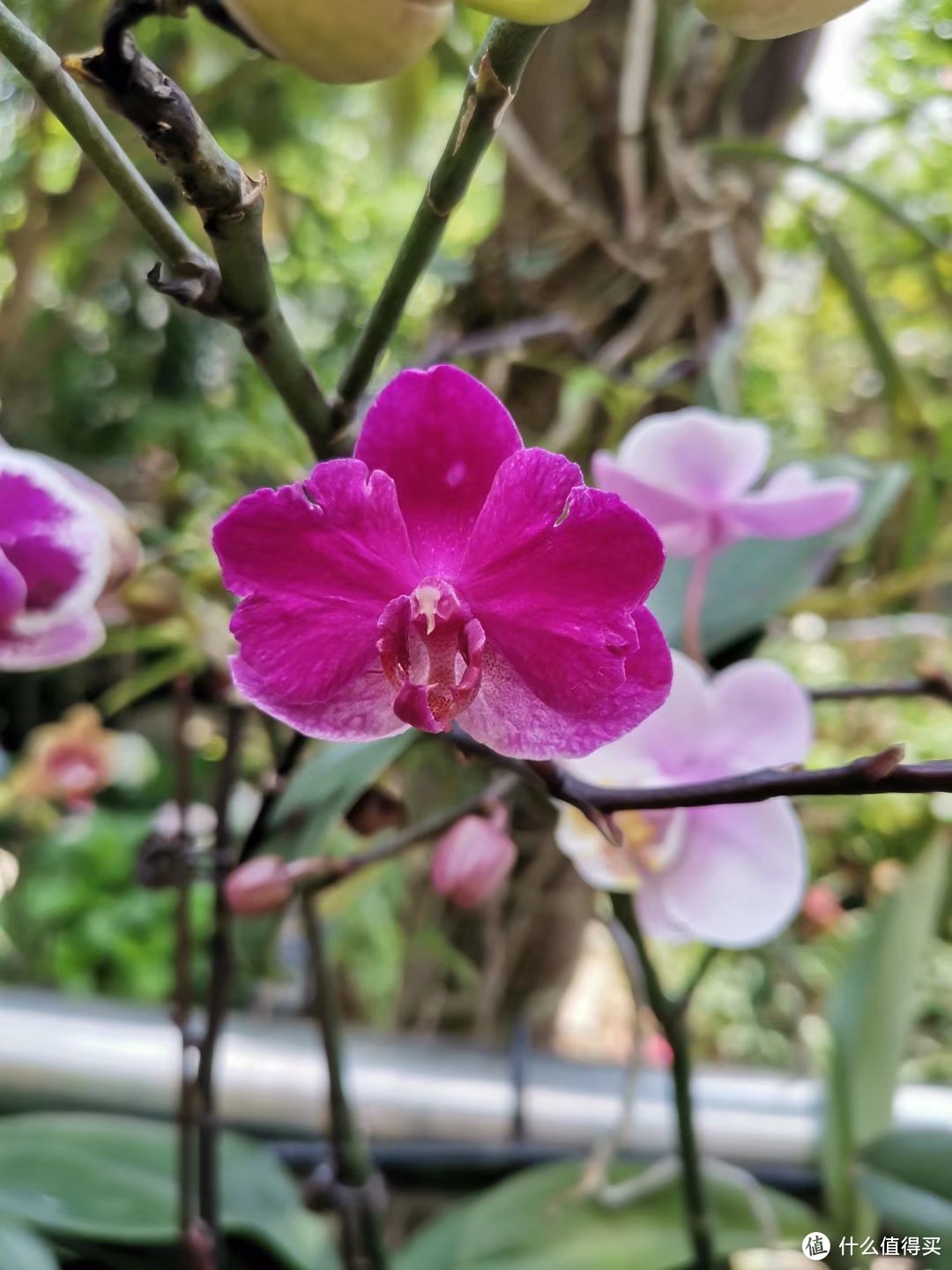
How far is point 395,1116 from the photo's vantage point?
1.50 ft

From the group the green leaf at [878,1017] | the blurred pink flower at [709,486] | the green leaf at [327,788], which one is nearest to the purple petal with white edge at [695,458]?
the blurred pink flower at [709,486]

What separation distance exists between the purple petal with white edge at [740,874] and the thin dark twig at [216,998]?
14cm

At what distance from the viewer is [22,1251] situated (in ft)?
0.96

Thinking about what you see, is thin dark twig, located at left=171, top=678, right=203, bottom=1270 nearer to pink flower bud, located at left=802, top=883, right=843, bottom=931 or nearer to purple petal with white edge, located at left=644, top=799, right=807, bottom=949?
purple petal with white edge, located at left=644, top=799, right=807, bottom=949

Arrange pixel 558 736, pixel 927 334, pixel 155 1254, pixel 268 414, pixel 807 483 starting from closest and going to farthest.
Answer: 1. pixel 558 736
2. pixel 807 483
3. pixel 155 1254
4. pixel 268 414
5. pixel 927 334

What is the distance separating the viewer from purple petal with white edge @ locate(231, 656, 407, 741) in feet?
0.45

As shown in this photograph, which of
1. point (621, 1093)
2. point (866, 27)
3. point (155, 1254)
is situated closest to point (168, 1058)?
point (155, 1254)

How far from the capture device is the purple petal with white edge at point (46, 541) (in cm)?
19

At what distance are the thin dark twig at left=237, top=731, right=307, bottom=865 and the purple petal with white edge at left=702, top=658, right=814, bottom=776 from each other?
0.36ft

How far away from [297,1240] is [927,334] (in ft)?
3.45

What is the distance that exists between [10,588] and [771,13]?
0.16 m

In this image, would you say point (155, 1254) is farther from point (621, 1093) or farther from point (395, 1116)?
point (621, 1093)

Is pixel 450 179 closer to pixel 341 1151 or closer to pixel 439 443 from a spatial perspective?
pixel 439 443

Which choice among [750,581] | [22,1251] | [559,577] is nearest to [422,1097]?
[22,1251]
